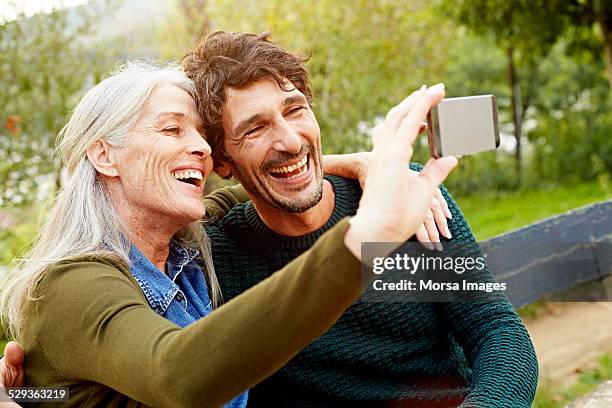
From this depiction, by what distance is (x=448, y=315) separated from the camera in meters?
2.23

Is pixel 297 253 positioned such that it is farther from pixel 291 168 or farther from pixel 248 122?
pixel 248 122

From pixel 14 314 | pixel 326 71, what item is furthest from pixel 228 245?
pixel 326 71

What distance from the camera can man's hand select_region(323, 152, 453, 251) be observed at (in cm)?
215

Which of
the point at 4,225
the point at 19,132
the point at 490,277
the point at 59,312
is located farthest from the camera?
the point at 19,132

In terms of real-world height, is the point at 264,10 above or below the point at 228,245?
above

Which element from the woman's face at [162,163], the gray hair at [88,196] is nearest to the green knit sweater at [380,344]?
the woman's face at [162,163]

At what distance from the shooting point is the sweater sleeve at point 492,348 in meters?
1.95

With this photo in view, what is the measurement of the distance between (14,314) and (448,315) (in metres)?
1.22

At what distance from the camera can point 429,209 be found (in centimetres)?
215

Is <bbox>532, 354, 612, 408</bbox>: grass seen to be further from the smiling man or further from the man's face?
the man's face

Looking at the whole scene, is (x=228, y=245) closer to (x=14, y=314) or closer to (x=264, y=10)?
(x=14, y=314)

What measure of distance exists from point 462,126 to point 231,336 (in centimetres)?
63

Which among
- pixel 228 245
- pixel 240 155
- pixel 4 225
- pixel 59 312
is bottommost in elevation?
pixel 4 225

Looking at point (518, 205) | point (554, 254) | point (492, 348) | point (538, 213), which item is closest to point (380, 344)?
point (492, 348)
